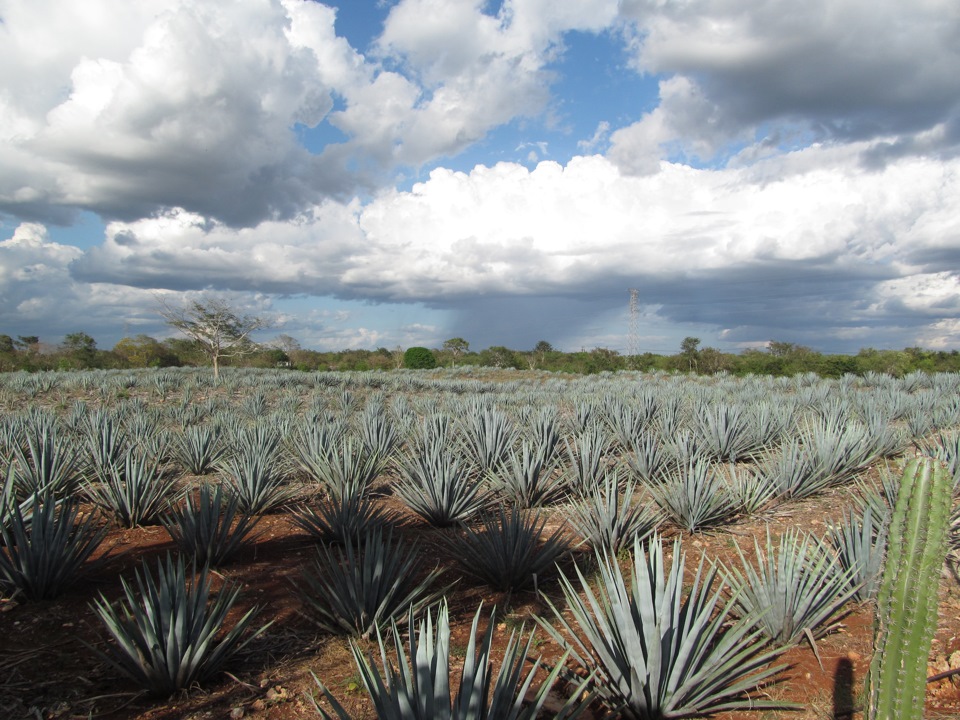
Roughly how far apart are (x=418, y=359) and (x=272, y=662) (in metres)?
43.0

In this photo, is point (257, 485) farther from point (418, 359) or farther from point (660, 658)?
point (418, 359)

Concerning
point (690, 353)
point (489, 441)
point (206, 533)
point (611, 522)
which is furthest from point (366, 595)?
point (690, 353)

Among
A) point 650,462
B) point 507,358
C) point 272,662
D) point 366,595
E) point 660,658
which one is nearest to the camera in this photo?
point 660,658

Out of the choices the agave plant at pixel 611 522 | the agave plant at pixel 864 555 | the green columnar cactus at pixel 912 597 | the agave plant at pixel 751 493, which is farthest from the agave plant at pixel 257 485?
the green columnar cactus at pixel 912 597

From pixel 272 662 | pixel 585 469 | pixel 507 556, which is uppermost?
pixel 585 469

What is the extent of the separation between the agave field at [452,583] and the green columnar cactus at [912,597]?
41 mm

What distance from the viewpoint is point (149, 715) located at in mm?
2379

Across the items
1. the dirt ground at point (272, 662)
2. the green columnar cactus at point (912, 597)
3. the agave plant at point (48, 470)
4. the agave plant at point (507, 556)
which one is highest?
the green columnar cactus at point (912, 597)

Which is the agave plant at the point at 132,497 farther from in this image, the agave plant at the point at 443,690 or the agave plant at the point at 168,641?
the agave plant at the point at 443,690

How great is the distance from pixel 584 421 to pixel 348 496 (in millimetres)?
5001

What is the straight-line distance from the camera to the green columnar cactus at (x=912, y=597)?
170cm

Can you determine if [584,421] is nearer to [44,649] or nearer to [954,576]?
[954,576]

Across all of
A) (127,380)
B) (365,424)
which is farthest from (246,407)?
(127,380)

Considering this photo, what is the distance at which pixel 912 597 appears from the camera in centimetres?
172
